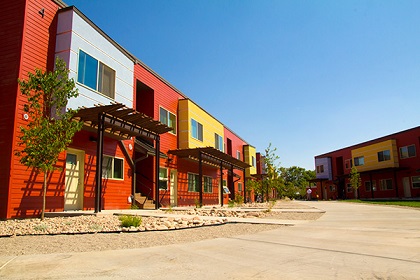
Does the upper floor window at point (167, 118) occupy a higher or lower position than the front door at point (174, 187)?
higher

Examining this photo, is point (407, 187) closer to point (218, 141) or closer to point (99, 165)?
point (218, 141)

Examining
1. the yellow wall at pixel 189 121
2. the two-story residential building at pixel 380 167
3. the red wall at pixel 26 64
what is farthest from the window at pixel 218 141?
the two-story residential building at pixel 380 167

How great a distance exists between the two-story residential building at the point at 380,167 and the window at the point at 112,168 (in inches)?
1340

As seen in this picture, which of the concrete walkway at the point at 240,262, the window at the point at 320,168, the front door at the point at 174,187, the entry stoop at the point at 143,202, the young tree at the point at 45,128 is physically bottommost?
the concrete walkway at the point at 240,262

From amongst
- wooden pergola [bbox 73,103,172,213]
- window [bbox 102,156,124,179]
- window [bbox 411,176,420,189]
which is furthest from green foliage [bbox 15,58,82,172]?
Result: window [bbox 411,176,420,189]

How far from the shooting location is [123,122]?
14562 millimetres

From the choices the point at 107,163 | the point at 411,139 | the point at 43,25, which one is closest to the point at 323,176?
the point at 411,139

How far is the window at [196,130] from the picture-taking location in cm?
2430

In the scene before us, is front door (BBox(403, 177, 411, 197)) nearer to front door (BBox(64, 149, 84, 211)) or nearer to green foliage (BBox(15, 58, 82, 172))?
front door (BBox(64, 149, 84, 211))

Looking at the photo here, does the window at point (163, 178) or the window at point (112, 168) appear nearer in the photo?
the window at point (112, 168)

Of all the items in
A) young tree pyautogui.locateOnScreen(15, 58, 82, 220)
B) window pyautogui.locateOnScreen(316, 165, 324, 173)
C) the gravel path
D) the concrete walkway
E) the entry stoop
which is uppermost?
window pyautogui.locateOnScreen(316, 165, 324, 173)

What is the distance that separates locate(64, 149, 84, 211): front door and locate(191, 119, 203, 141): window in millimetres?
10914

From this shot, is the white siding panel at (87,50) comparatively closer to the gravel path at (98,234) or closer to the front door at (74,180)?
the front door at (74,180)

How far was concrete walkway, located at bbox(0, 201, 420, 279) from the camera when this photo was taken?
4191 millimetres
